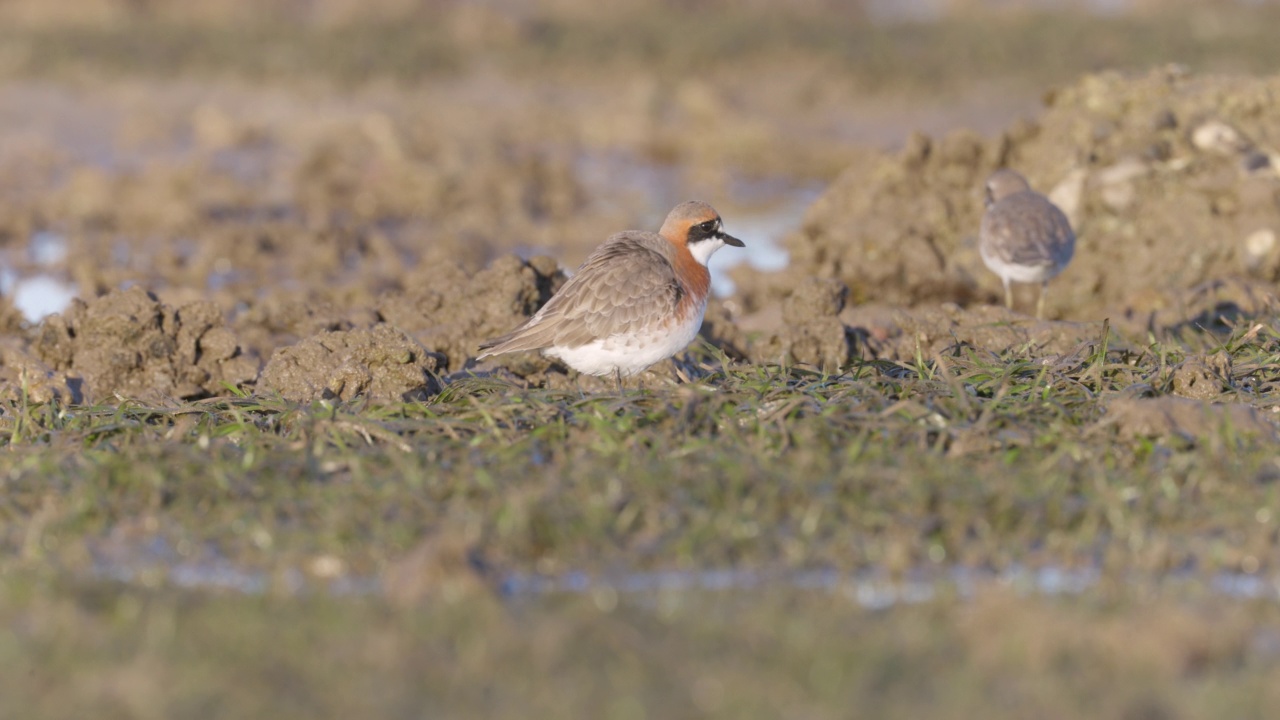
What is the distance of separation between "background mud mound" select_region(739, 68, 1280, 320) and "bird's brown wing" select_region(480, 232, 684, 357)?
3.62m

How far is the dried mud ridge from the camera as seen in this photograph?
9.37 metres

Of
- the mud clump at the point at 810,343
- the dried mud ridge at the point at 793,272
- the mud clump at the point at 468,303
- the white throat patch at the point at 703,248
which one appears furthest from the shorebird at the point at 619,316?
the mud clump at the point at 468,303

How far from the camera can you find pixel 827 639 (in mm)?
5148

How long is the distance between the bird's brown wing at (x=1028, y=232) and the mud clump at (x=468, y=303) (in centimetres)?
304

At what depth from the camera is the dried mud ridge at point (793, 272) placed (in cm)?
937

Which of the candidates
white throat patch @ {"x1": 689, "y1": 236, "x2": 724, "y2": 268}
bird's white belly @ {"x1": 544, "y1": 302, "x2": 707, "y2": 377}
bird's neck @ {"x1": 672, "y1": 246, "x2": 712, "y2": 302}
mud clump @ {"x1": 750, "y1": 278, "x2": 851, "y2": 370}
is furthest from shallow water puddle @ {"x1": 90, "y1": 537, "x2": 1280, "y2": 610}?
white throat patch @ {"x1": 689, "y1": 236, "x2": 724, "y2": 268}

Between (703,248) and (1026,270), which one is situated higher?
(703,248)

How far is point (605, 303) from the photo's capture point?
837cm

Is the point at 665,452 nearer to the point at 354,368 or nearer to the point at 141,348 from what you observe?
the point at 354,368

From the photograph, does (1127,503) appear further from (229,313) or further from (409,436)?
(229,313)

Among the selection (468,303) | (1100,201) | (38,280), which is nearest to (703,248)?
(468,303)

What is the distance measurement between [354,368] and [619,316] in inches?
55.4

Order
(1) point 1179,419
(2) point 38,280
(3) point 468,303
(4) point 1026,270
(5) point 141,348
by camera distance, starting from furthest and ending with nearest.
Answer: (2) point 38,280 < (4) point 1026,270 < (3) point 468,303 < (5) point 141,348 < (1) point 1179,419

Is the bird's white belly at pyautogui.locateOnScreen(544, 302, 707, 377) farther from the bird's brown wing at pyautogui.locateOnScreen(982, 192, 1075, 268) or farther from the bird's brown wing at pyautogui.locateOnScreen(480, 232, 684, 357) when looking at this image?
the bird's brown wing at pyautogui.locateOnScreen(982, 192, 1075, 268)
